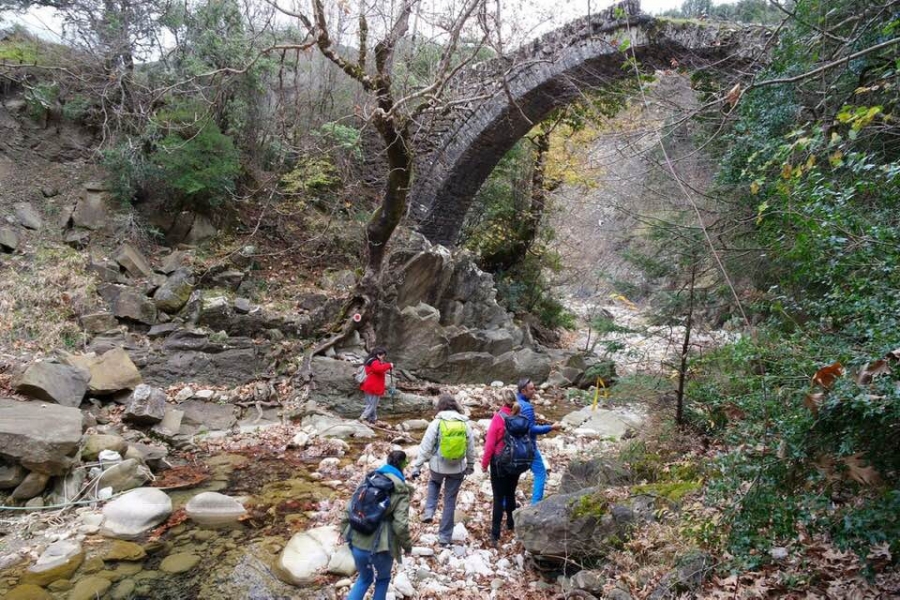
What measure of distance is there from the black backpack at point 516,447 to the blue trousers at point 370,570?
1.35m

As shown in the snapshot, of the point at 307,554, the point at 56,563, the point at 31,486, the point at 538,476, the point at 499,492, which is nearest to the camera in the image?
the point at 56,563

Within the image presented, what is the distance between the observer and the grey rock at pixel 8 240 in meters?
8.78

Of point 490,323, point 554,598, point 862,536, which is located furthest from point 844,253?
point 490,323

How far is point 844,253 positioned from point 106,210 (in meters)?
11.0

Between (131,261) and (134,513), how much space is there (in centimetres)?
577

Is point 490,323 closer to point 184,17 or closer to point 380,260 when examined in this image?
point 380,260

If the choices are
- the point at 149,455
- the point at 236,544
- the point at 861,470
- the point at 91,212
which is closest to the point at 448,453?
the point at 236,544

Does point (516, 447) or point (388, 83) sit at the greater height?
point (388, 83)

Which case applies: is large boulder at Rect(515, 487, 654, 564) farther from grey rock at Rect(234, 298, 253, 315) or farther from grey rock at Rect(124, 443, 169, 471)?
grey rock at Rect(234, 298, 253, 315)

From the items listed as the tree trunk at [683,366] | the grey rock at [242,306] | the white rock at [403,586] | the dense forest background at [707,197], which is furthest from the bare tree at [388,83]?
the white rock at [403,586]

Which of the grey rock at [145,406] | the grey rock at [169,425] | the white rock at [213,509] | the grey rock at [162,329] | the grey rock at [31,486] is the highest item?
the grey rock at [162,329]

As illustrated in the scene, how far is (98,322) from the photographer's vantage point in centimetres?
825

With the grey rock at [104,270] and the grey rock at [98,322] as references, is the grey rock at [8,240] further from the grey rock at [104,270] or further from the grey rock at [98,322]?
the grey rock at [98,322]

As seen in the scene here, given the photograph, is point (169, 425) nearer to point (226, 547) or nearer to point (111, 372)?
point (111, 372)
